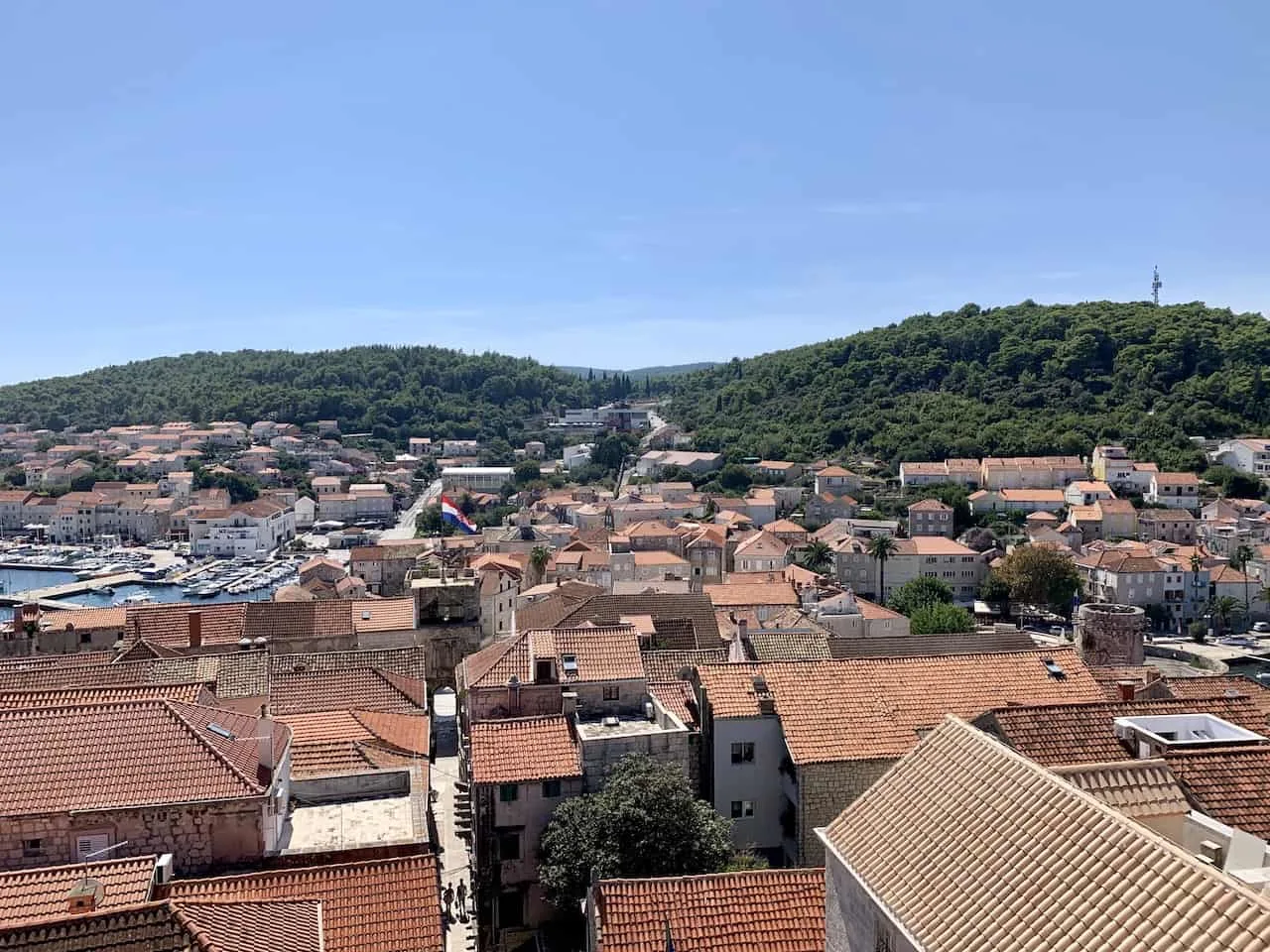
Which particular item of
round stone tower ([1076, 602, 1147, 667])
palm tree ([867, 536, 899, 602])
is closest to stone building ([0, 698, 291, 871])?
round stone tower ([1076, 602, 1147, 667])

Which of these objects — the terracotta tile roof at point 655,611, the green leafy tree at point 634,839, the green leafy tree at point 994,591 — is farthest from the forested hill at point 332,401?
the green leafy tree at point 634,839

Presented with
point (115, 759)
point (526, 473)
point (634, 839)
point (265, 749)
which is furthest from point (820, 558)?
point (526, 473)

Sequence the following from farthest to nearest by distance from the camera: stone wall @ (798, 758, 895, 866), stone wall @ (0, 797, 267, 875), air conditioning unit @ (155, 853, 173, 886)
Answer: stone wall @ (798, 758, 895, 866), stone wall @ (0, 797, 267, 875), air conditioning unit @ (155, 853, 173, 886)

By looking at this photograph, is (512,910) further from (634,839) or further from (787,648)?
(787,648)

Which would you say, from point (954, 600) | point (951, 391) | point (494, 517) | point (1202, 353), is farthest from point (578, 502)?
point (1202, 353)

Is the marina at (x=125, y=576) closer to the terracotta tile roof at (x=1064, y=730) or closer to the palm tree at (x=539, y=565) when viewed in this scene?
the palm tree at (x=539, y=565)

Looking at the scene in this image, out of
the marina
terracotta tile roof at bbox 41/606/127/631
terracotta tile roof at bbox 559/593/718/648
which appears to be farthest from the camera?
the marina

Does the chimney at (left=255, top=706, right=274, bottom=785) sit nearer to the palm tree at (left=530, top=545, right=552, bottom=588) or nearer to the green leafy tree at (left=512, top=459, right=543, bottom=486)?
the palm tree at (left=530, top=545, right=552, bottom=588)
